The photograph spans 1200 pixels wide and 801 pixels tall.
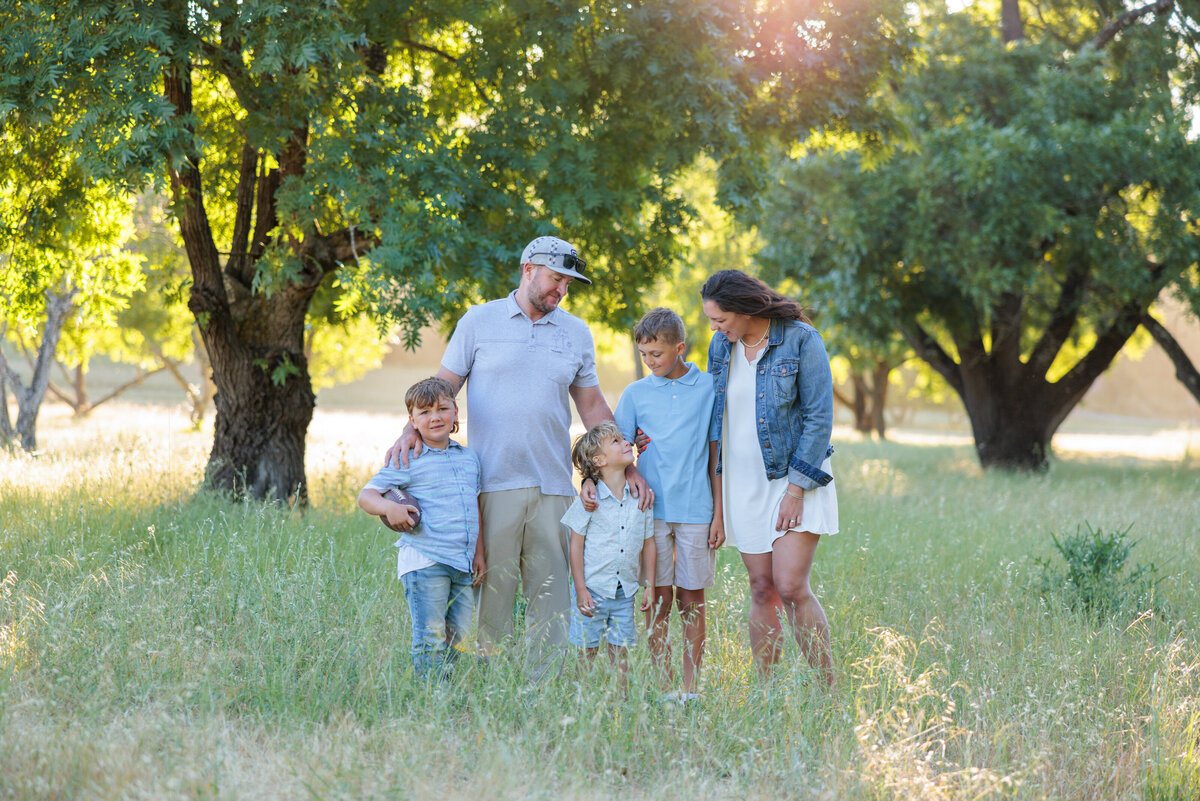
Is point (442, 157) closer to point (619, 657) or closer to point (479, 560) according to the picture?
point (479, 560)

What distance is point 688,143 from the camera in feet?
25.3

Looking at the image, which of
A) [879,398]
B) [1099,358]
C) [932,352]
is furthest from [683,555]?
[879,398]

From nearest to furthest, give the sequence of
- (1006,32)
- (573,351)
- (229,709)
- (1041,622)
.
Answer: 1. (229,709)
2. (573,351)
3. (1041,622)
4. (1006,32)

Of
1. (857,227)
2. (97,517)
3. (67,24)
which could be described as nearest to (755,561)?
(97,517)

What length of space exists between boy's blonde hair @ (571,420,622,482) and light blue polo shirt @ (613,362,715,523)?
0.17 meters

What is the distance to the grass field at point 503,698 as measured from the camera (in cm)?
329

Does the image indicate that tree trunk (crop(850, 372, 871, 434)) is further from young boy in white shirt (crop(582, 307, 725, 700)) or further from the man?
the man

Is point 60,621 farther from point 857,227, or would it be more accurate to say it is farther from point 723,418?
point 857,227

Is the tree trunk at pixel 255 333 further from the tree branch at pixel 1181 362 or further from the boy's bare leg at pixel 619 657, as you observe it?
the tree branch at pixel 1181 362

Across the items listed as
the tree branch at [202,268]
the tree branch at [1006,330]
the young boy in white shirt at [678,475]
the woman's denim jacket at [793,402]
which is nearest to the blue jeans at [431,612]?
the young boy in white shirt at [678,475]

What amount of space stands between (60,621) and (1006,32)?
1682 cm

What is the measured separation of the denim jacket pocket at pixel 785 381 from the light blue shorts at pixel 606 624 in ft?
3.72

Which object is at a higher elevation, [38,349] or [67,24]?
[67,24]

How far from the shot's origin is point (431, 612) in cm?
408
